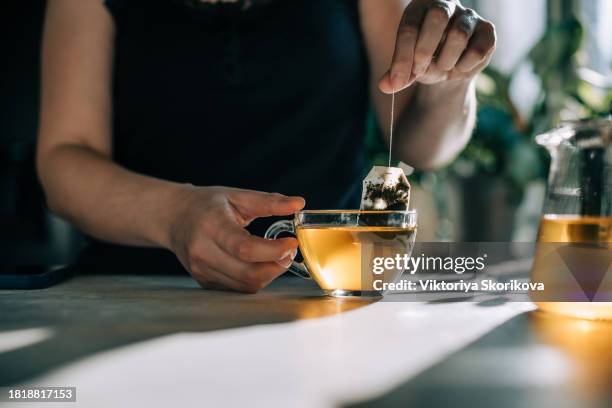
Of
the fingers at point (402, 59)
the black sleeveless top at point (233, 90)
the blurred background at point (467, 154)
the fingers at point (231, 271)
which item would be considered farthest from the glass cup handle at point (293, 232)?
the blurred background at point (467, 154)

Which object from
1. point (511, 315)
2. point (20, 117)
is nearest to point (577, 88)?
point (511, 315)

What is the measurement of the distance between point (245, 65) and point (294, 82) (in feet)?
0.33

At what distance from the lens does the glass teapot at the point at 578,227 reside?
48 cm

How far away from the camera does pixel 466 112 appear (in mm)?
1035

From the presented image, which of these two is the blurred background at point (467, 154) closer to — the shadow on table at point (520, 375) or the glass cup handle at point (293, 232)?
the glass cup handle at point (293, 232)

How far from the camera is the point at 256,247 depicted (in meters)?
0.60

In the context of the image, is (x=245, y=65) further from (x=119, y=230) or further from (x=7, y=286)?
(x=7, y=286)

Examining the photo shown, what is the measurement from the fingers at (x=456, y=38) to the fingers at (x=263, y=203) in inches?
8.9

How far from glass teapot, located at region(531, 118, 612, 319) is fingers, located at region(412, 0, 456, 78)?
6.0 inches

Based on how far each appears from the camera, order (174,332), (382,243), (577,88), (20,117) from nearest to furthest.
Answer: (174,332), (382,243), (20,117), (577,88)

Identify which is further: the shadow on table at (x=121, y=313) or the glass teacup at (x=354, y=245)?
the glass teacup at (x=354, y=245)

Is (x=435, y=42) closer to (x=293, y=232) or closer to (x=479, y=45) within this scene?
(x=479, y=45)

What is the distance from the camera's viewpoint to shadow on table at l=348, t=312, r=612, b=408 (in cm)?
27

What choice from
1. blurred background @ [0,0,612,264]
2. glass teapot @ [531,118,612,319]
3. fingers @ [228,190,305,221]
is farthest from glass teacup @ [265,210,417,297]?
blurred background @ [0,0,612,264]
